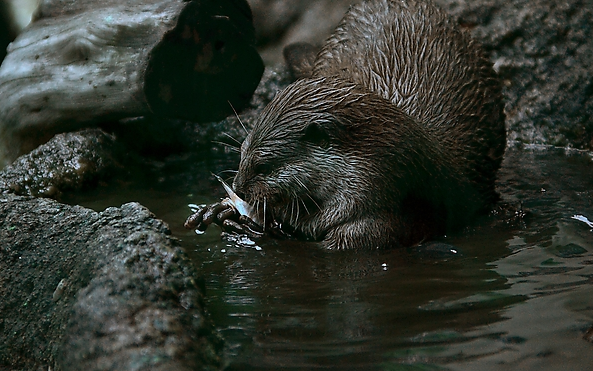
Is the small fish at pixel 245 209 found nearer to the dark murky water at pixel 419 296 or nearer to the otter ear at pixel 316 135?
the dark murky water at pixel 419 296

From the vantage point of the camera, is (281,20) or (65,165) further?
(281,20)

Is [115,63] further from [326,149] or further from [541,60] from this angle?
[541,60]

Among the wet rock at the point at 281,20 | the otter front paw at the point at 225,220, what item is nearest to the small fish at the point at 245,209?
the otter front paw at the point at 225,220

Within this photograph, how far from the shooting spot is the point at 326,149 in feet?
9.61

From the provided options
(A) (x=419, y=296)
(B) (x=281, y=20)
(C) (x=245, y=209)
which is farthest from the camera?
(B) (x=281, y=20)

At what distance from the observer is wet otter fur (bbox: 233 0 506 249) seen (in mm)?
2930

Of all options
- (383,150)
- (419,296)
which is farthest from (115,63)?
(419,296)

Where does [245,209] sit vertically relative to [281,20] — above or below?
below

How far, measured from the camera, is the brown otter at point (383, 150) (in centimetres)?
293

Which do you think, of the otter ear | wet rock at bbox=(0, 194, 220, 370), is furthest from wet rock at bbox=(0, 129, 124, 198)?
the otter ear

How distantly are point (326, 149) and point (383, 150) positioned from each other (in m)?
0.27

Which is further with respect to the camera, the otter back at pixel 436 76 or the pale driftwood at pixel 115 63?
the pale driftwood at pixel 115 63

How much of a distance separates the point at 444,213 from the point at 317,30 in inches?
94.9

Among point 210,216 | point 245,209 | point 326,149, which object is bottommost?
point 210,216
